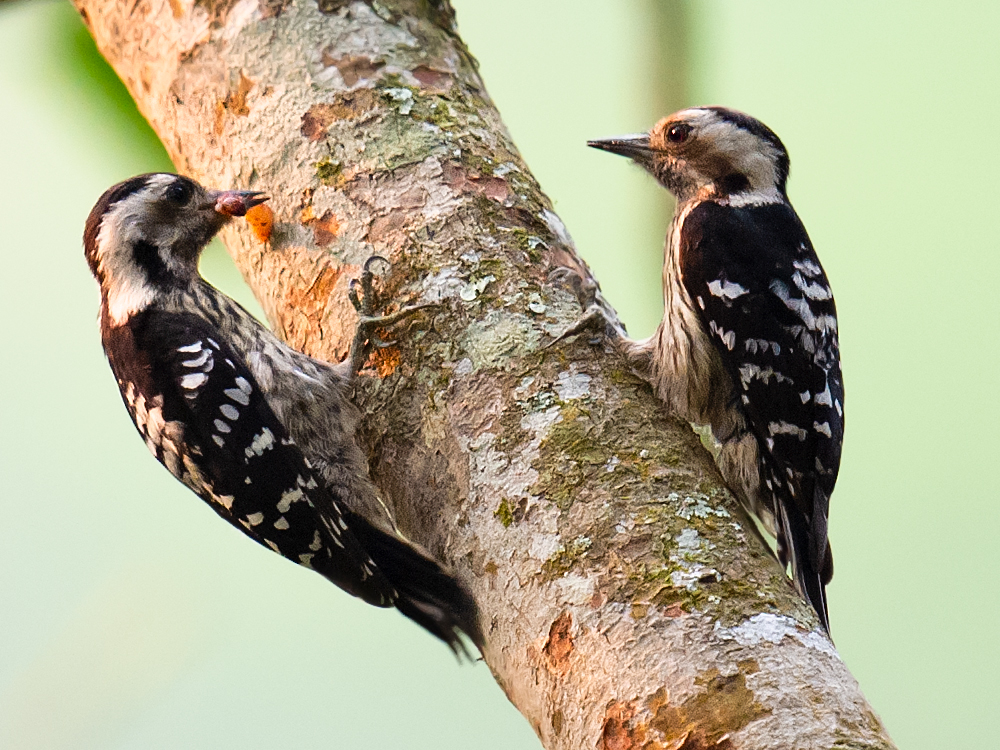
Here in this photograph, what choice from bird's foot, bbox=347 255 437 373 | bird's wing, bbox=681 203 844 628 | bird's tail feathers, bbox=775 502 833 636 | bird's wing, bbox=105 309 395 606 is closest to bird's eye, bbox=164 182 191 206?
bird's wing, bbox=105 309 395 606

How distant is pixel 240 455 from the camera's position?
2375mm

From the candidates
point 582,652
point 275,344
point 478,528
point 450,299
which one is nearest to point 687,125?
point 450,299

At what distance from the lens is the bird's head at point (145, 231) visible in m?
2.62

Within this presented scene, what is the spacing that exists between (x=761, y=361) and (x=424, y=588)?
94 cm

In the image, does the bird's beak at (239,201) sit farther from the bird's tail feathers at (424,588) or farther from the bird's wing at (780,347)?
the bird's wing at (780,347)

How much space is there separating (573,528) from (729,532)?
28 cm

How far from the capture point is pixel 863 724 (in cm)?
152

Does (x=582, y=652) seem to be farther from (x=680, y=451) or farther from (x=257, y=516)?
(x=257, y=516)

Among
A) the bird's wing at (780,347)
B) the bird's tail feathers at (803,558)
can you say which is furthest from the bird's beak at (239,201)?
the bird's tail feathers at (803,558)

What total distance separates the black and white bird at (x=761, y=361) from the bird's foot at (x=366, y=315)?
55cm

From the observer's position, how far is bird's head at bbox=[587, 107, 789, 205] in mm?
2787

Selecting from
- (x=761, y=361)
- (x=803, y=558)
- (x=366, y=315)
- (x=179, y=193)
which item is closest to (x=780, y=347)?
(x=761, y=361)

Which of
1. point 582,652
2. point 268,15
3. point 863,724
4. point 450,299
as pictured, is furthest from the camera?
point 268,15

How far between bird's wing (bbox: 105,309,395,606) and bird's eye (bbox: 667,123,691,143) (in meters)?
1.33
